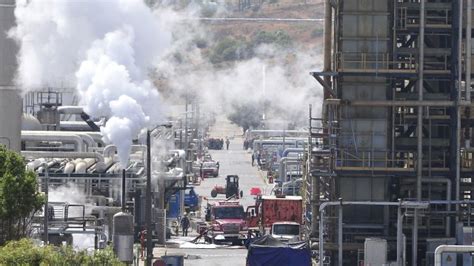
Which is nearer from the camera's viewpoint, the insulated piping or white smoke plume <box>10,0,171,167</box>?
white smoke plume <box>10,0,171,167</box>

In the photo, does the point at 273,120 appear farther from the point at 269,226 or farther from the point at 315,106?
the point at 269,226

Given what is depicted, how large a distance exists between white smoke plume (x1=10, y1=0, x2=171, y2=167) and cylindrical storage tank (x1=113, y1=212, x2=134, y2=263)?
1734 cm

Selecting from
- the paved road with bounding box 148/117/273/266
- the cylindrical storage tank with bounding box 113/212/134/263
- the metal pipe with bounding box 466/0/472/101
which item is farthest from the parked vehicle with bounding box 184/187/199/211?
the cylindrical storage tank with bounding box 113/212/134/263

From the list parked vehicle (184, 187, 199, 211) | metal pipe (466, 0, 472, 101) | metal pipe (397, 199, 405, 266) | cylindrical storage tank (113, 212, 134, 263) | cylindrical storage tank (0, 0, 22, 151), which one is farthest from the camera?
parked vehicle (184, 187, 199, 211)

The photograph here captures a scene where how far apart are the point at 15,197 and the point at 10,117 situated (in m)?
18.6

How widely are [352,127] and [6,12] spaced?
1505 centimetres

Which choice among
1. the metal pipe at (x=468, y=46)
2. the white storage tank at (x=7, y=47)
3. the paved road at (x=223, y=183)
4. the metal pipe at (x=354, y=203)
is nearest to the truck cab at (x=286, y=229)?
the paved road at (x=223, y=183)

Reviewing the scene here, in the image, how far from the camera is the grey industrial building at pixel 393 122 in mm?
61219

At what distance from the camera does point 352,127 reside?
204ft

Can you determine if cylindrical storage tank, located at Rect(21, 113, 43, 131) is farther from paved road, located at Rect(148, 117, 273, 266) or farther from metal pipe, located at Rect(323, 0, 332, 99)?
metal pipe, located at Rect(323, 0, 332, 99)

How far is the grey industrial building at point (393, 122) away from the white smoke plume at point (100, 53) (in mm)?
13322

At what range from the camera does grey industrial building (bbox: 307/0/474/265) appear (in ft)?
201

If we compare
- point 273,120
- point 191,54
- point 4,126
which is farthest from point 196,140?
point 4,126

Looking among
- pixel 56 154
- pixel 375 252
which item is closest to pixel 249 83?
pixel 56 154
